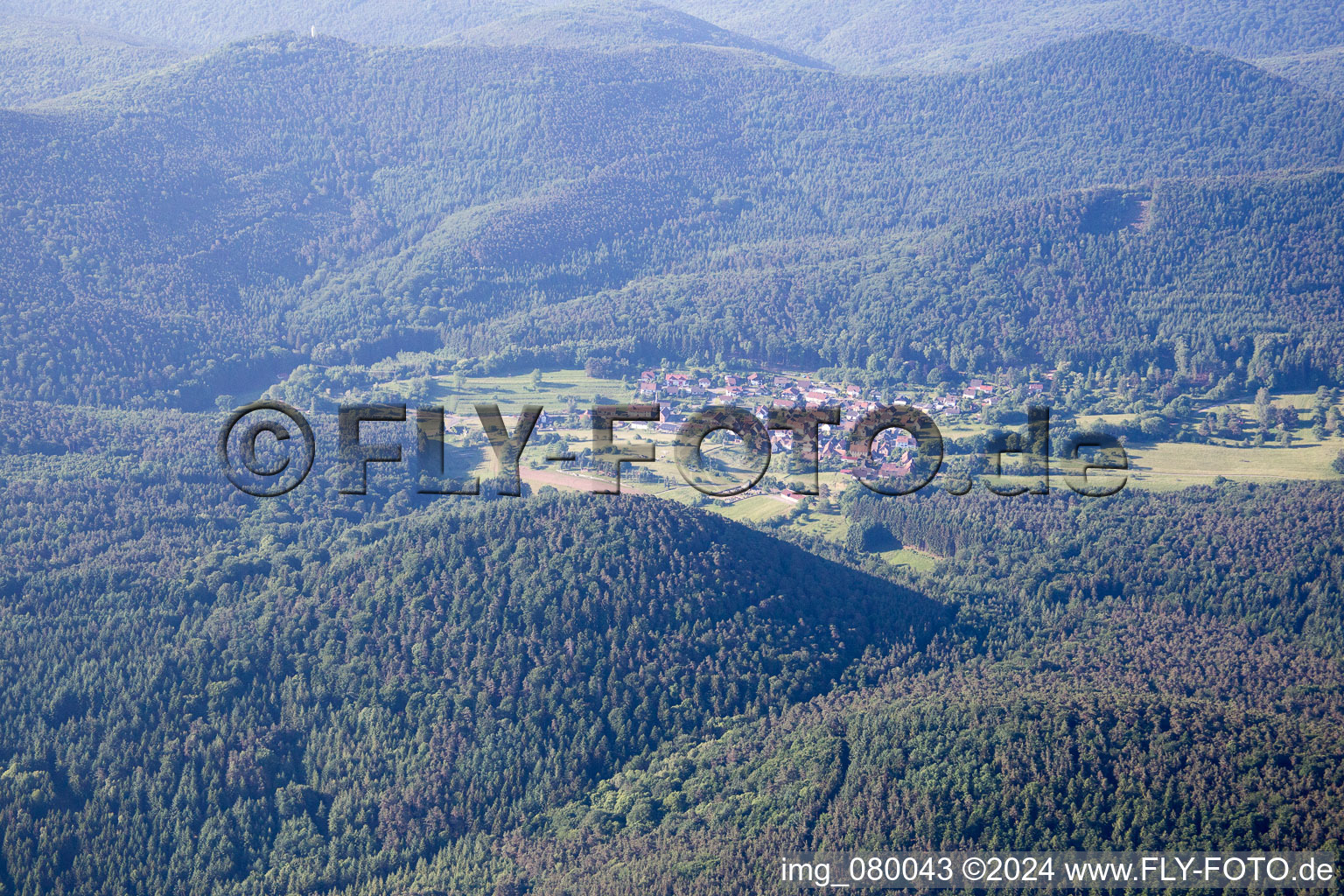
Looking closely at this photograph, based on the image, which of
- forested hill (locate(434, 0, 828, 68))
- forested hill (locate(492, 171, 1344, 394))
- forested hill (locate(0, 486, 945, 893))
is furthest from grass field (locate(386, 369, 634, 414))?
forested hill (locate(434, 0, 828, 68))

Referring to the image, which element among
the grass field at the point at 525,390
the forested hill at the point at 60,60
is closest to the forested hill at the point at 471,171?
the grass field at the point at 525,390

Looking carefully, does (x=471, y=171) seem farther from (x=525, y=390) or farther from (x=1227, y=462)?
(x=1227, y=462)

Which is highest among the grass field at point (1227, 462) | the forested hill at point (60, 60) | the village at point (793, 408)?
the forested hill at point (60, 60)

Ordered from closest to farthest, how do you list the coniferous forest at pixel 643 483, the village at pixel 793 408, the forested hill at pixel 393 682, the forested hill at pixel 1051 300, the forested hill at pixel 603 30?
the coniferous forest at pixel 643 483, the forested hill at pixel 393 682, the village at pixel 793 408, the forested hill at pixel 1051 300, the forested hill at pixel 603 30

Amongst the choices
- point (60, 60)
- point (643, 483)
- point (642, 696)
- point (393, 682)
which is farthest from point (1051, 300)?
point (60, 60)

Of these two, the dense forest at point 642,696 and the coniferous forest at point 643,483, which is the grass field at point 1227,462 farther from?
the dense forest at point 642,696

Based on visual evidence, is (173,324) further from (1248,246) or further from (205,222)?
(1248,246)

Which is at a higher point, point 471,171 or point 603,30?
point 603,30
